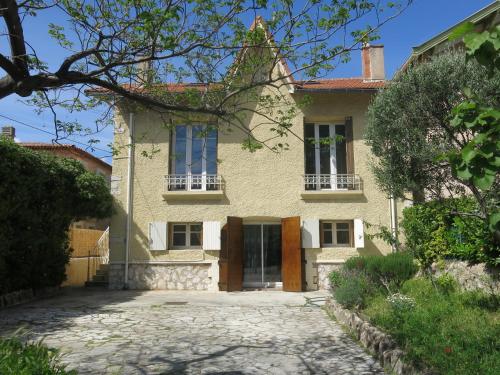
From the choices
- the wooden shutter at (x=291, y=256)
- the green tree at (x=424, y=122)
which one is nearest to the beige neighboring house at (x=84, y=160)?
the wooden shutter at (x=291, y=256)

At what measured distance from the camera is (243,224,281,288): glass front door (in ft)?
48.0

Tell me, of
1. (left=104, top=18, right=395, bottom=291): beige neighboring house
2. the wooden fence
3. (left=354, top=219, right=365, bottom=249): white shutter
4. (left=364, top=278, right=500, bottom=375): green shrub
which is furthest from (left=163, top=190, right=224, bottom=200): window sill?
(left=364, top=278, right=500, bottom=375): green shrub

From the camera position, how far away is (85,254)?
59.4ft

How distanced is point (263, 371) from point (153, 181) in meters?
10.1

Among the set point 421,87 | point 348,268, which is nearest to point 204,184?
point 348,268

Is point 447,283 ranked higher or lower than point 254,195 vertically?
Answer: lower

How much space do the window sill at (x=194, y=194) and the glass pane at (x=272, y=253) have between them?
1937mm

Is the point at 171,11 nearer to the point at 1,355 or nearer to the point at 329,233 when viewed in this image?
the point at 1,355

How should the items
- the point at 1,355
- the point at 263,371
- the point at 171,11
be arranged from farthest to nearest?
the point at 263,371 < the point at 171,11 < the point at 1,355

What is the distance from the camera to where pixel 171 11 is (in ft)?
16.4

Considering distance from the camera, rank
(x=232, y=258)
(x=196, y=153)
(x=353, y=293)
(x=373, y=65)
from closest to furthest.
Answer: (x=353, y=293) < (x=232, y=258) < (x=196, y=153) < (x=373, y=65)

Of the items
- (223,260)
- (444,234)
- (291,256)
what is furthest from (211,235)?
(444,234)

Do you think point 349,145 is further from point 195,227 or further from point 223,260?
point 195,227

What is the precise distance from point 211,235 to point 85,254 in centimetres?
669
